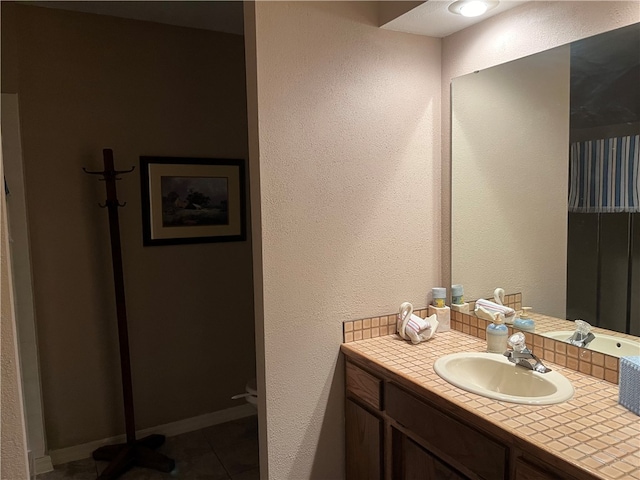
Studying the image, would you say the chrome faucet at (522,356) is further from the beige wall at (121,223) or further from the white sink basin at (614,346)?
the beige wall at (121,223)

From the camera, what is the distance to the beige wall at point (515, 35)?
59.7 inches

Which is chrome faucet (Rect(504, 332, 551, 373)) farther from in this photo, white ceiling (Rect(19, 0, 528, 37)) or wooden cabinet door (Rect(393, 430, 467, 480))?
white ceiling (Rect(19, 0, 528, 37))

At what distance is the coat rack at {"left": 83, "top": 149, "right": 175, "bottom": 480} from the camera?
2525mm

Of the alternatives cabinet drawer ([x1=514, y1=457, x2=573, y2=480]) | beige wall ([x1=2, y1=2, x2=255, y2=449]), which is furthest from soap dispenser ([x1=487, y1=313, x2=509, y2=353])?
beige wall ([x1=2, y1=2, x2=255, y2=449])

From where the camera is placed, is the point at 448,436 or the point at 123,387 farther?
the point at 123,387

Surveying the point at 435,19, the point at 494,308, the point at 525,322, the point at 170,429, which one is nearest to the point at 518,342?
the point at 525,322

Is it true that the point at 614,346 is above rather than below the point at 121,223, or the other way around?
below

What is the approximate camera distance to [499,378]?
66.8 inches

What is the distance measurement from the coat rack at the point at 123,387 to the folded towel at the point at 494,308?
1.85 meters

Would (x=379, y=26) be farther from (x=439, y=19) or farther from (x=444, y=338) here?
(x=444, y=338)

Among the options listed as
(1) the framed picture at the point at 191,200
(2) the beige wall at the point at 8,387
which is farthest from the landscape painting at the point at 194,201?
(2) the beige wall at the point at 8,387

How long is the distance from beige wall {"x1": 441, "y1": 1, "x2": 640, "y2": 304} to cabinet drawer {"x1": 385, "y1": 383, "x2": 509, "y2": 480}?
725 mm

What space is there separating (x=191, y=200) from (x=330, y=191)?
1309mm

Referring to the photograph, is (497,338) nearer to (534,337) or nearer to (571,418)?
(534,337)
